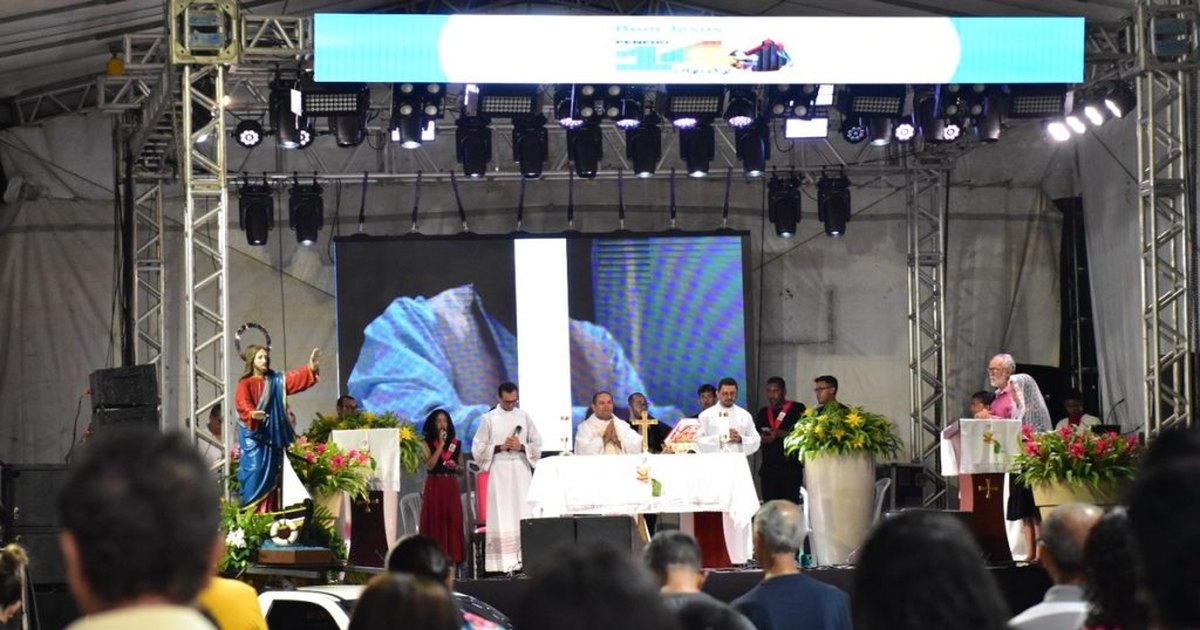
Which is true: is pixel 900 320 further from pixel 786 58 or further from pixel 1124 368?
A: pixel 786 58

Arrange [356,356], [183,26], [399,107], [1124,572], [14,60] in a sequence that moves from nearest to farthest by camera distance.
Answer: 1. [1124,572]
2. [183,26]
3. [399,107]
4. [14,60]
5. [356,356]

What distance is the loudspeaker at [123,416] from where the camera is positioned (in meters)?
12.3

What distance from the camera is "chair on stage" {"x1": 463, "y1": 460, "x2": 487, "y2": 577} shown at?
13719 mm

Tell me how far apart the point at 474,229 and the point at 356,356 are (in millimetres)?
2076

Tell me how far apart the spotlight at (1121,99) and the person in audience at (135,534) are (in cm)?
1366

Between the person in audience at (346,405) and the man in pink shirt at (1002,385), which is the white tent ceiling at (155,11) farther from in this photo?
the person in audience at (346,405)

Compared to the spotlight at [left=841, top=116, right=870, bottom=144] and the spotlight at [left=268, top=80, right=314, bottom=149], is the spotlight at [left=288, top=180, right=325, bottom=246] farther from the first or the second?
the spotlight at [left=841, top=116, right=870, bottom=144]

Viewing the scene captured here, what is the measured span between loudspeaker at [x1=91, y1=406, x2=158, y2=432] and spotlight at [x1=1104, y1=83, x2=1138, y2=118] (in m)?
8.73

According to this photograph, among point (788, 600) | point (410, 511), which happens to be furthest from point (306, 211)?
point (788, 600)

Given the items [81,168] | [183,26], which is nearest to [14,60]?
[81,168]

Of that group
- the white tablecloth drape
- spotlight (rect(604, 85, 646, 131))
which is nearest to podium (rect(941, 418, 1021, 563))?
the white tablecloth drape

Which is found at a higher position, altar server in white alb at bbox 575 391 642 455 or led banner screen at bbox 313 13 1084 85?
led banner screen at bbox 313 13 1084 85

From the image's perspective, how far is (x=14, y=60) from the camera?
15.2 m

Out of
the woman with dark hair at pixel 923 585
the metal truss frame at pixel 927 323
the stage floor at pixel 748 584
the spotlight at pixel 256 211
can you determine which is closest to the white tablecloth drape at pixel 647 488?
the stage floor at pixel 748 584
